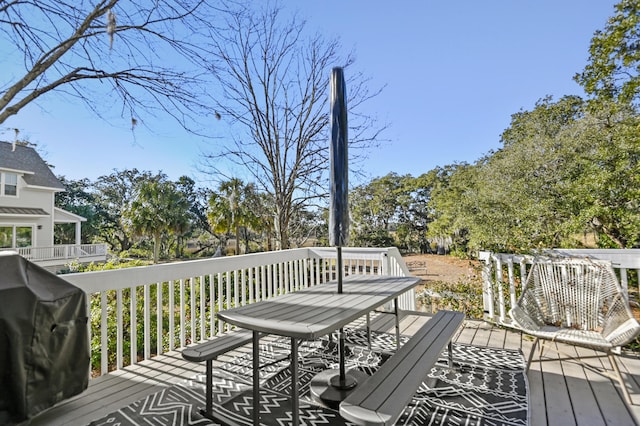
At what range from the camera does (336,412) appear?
200 centimetres

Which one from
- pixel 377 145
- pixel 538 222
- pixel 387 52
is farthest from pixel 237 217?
pixel 538 222

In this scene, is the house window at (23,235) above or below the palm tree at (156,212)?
below

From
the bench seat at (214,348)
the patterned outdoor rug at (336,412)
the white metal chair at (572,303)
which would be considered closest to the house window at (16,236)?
the patterned outdoor rug at (336,412)

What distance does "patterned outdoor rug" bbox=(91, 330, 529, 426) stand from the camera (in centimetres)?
190

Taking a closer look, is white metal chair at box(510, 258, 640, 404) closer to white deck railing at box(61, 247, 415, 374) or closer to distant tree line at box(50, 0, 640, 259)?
distant tree line at box(50, 0, 640, 259)

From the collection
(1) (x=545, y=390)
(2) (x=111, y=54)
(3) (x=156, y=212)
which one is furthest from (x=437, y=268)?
(3) (x=156, y=212)

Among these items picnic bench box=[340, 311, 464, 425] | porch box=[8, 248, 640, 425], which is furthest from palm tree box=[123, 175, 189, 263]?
picnic bench box=[340, 311, 464, 425]

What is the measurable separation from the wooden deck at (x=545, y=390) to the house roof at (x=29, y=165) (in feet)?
16.7

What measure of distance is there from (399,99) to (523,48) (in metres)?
2.44

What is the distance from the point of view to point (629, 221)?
14.8 feet

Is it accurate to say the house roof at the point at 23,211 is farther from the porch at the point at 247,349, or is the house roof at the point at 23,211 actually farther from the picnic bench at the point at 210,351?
the picnic bench at the point at 210,351

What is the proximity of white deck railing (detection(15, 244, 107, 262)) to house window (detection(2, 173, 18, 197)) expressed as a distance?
1179 millimetres

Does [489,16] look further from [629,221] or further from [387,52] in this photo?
[629,221]

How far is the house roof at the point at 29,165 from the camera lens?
5555 mm
